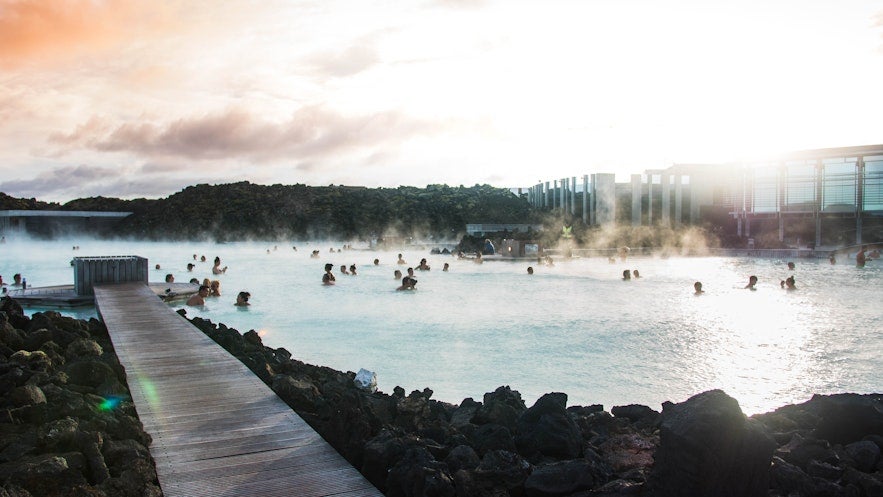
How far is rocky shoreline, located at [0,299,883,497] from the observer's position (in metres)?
3.23

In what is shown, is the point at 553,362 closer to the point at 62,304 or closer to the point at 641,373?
the point at 641,373

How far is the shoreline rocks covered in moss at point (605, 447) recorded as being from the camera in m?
3.20

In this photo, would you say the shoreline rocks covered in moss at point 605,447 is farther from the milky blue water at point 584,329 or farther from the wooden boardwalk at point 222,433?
the milky blue water at point 584,329

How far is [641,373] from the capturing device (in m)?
9.98

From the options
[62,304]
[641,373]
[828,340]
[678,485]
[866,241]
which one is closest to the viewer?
[678,485]

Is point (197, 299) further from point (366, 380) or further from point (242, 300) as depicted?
point (366, 380)

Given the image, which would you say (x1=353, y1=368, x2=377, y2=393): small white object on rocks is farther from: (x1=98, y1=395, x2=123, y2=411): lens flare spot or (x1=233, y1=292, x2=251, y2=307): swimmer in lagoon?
(x1=233, y1=292, x2=251, y2=307): swimmer in lagoon

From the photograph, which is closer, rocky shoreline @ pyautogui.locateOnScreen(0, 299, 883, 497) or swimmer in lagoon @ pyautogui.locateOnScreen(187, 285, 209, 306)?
rocky shoreline @ pyautogui.locateOnScreen(0, 299, 883, 497)

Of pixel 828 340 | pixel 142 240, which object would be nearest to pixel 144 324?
pixel 828 340

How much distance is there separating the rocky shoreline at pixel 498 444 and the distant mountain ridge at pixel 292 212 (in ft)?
172

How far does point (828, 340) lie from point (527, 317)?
6.07m

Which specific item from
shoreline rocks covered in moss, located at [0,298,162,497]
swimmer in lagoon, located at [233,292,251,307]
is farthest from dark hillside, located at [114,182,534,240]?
shoreline rocks covered in moss, located at [0,298,162,497]

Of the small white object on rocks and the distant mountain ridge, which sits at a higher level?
the distant mountain ridge

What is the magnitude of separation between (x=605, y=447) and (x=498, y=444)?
2.84ft
